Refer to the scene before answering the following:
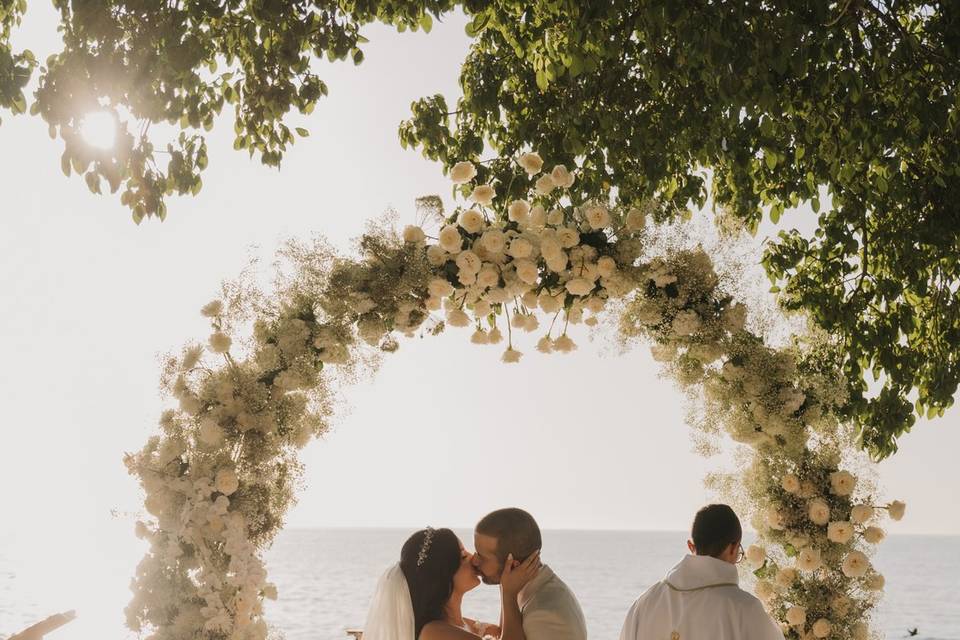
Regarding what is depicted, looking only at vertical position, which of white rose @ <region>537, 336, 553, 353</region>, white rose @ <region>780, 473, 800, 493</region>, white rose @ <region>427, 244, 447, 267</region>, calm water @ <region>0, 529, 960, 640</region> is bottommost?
calm water @ <region>0, 529, 960, 640</region>

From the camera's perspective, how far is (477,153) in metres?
8.05

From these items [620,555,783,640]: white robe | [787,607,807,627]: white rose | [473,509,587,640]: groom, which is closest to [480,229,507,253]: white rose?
[473,509,587,640]: groom

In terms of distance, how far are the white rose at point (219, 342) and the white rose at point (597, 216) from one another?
79.4 inches

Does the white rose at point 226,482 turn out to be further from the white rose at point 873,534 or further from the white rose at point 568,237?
the white rose at point 873,534

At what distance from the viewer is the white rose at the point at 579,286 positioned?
207 inches

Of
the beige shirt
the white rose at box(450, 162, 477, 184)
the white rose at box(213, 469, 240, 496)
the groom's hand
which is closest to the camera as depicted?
the groom's hand

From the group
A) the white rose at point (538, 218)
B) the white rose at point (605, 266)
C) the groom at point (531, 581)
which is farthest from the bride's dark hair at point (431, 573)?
the white rose at point (538, 218)

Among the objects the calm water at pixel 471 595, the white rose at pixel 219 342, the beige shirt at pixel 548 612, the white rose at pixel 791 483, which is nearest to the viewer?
the beige shirt at pixel 548 612

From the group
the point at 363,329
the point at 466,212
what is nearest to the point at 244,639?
the point at 363,329

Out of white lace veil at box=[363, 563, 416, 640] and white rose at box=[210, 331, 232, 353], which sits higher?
white rose at box=[210, 331, 232, 353]

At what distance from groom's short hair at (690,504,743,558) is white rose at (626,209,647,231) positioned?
1580 mm

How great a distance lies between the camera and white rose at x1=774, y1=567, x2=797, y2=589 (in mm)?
5391

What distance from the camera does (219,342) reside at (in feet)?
16.8

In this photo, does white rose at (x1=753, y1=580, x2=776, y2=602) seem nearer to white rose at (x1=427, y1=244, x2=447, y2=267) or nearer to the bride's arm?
the bride's arm
